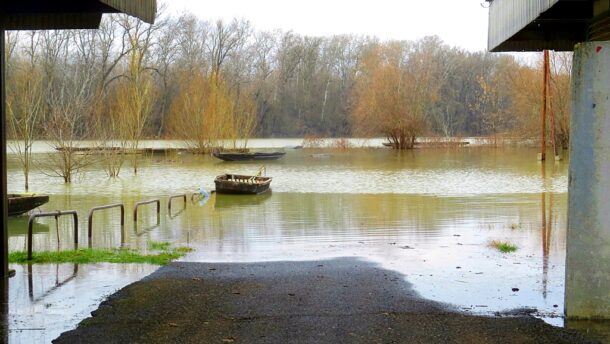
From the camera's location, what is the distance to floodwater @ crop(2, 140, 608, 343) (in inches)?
343

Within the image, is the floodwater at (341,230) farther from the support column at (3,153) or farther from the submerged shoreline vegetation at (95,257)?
the support column at (3,153)

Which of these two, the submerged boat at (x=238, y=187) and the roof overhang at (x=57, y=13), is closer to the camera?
the roof overhang at (x=57, y=13)

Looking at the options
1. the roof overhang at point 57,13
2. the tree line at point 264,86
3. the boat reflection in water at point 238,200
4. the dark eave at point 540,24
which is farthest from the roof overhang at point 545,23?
the tree line at point 264,86

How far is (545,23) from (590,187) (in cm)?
282

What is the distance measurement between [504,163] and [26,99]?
29.5 meters

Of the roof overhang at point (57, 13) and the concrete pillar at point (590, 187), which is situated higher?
the roof overhang at point (57, 13)

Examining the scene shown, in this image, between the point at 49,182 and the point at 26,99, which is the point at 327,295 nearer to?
the point at 26,99

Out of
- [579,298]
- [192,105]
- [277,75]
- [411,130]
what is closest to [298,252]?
[579,298]

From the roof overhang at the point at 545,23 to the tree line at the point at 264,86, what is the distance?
25.4 metres

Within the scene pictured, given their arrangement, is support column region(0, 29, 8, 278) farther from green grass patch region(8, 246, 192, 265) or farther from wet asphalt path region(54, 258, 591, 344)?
green grass patch region(8, 246, 192, 265)

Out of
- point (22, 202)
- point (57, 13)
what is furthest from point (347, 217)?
point (57, 13)

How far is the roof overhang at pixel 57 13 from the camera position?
8.75 m

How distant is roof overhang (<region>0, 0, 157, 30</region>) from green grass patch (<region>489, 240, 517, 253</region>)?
7506 mm

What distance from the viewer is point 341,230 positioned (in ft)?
56.0
